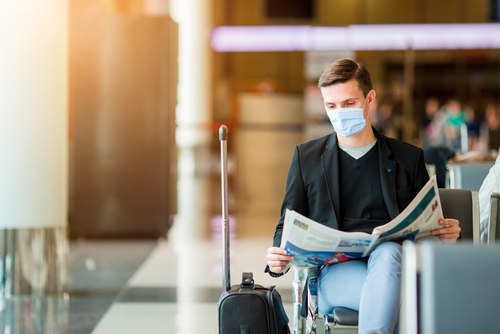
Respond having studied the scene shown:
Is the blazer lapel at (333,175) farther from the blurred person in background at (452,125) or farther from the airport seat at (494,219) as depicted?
the blurred person in background at (452,125)

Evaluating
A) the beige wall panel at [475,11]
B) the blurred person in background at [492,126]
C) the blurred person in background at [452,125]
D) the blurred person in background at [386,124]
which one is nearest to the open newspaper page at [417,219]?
the blurred person in background at [492,126]

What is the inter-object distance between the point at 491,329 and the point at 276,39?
53.5ft

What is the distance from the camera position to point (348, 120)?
2025mm

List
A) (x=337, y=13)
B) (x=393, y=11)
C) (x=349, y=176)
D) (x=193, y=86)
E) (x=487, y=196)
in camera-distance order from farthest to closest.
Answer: (x=337, y=13) → (x=393, y=11) → (x=193, y=86) → (x=487, y=196) → (x=349, y=176)

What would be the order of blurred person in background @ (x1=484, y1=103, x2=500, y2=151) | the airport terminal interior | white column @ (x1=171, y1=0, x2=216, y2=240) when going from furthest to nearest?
white column @ (x1=171, y1=0, x2=216, y2=240) < blurred person in background @ (x1=484, y1=103, x2=500, y2=151) < the airport terminal interior

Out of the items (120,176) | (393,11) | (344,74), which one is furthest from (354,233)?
(393,11)

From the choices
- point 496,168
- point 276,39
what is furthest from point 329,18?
point 496,168

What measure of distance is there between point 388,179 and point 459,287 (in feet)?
3.13

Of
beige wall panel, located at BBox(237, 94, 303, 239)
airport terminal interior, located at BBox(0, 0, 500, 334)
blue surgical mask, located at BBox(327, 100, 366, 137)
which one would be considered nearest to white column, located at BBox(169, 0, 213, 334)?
airport terminal interior, located at BBox(0, 0, 500, 334)

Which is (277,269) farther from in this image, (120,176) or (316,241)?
(120,176)

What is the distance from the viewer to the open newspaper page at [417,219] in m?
1.68

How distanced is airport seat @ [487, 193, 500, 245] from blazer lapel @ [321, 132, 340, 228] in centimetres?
62

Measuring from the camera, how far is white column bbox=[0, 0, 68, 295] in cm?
341

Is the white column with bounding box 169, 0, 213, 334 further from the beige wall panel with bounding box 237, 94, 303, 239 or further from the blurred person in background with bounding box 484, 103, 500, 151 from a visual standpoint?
the blurred person in background with bounding box 484, 103, 500, 151
